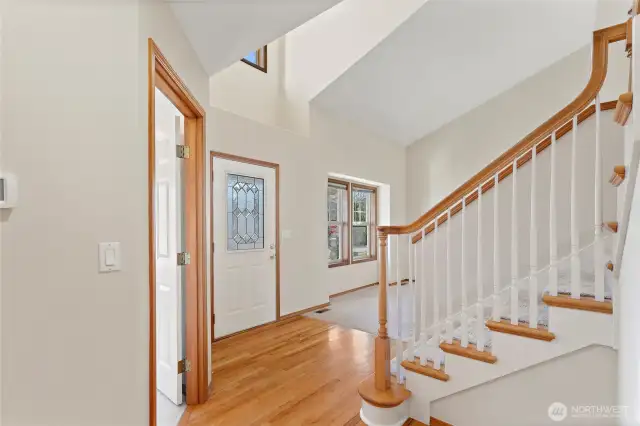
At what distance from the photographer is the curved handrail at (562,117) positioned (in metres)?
1.63

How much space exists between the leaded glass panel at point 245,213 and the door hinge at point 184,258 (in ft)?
4.45

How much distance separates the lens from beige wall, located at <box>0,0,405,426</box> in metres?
1.05

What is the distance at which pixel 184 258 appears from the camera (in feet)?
7.27

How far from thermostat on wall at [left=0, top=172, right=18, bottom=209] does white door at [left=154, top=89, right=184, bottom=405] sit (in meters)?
1.14

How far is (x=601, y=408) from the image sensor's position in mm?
1618

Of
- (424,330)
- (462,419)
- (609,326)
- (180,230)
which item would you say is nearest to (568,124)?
(609,326)

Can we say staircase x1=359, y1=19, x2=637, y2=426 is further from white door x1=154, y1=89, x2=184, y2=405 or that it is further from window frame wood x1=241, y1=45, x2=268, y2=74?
window frame wood x1=241, y1=45, x2=268, y2=74

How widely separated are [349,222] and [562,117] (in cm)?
415

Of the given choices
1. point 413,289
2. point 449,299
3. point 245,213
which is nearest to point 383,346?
point 413,289

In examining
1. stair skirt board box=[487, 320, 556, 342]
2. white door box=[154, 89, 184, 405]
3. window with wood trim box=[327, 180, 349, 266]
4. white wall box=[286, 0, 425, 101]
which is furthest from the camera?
window with wood trim box=[327, 180, 349, 266]

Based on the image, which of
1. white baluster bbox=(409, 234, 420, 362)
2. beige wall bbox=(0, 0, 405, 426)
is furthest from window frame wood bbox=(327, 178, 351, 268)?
beige wall bbox=(0, 0, 405, 426)

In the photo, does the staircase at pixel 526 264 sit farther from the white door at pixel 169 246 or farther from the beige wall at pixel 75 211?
the beige wall at pixel 75 211

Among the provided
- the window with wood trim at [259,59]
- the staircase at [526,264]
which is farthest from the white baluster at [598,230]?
the window with wood trim at [259,59]

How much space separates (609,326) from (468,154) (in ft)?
15.8
